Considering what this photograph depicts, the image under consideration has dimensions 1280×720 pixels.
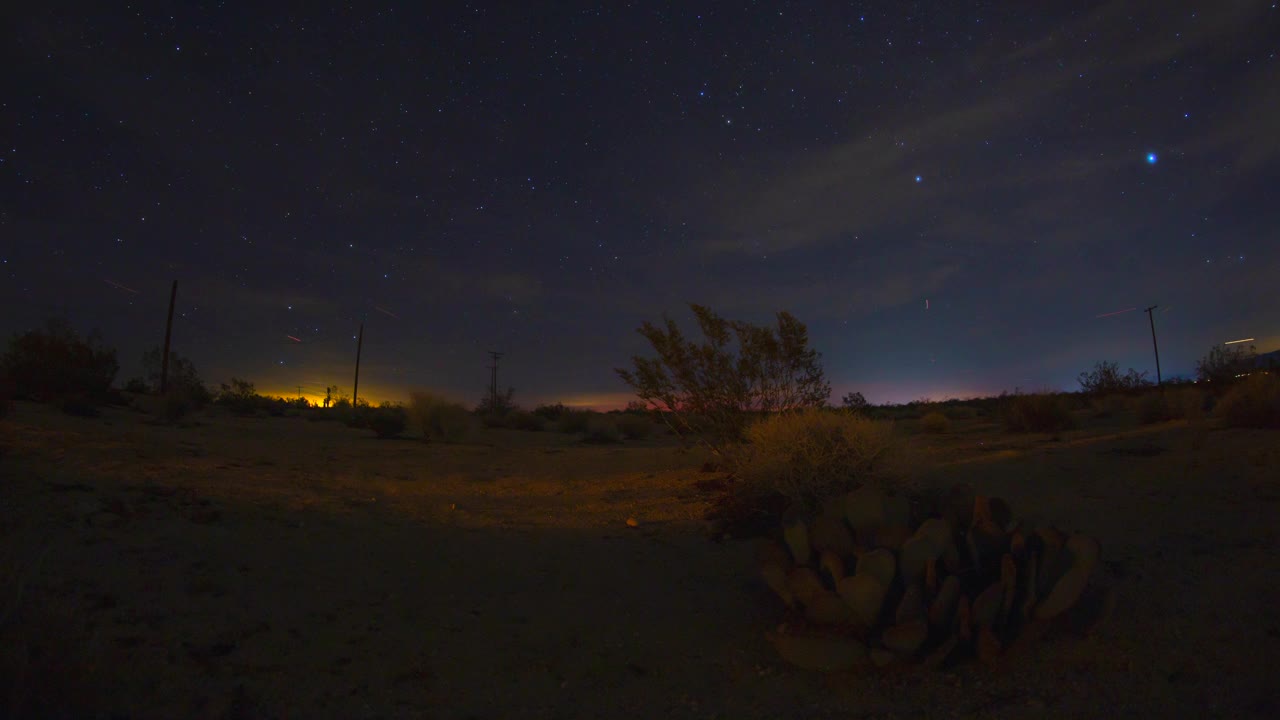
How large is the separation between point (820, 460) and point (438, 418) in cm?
1554

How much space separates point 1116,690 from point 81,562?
18.9 feet

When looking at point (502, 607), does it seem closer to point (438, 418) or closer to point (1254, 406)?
point (1254, 406)

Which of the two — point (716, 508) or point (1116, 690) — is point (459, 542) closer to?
point (716, 508)

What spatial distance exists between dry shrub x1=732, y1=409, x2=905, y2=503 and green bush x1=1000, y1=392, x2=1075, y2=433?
8.98m

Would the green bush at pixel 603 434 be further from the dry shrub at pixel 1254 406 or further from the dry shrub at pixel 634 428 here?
the dry shrub at pixel 1254 406

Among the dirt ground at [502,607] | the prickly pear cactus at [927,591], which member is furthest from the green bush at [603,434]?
the prickly pear cactus at [927,591]

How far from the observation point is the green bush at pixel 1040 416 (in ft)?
45.0

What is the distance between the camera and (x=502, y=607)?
4.20 m

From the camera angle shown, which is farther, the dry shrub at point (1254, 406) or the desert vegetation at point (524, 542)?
the dry shrub at point (1254, 406)

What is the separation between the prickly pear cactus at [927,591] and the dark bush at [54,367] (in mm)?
17504

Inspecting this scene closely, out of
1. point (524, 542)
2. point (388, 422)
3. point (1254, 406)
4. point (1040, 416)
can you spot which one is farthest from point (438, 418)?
point (1254, 406)

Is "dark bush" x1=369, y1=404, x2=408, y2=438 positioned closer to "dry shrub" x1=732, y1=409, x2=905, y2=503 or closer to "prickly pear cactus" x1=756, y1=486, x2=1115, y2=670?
"dry shrub" x1=732, y1=409, x2=905, y2=503

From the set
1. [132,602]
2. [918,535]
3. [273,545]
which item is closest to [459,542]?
[273,545]

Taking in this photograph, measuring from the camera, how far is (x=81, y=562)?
3.67 meters
